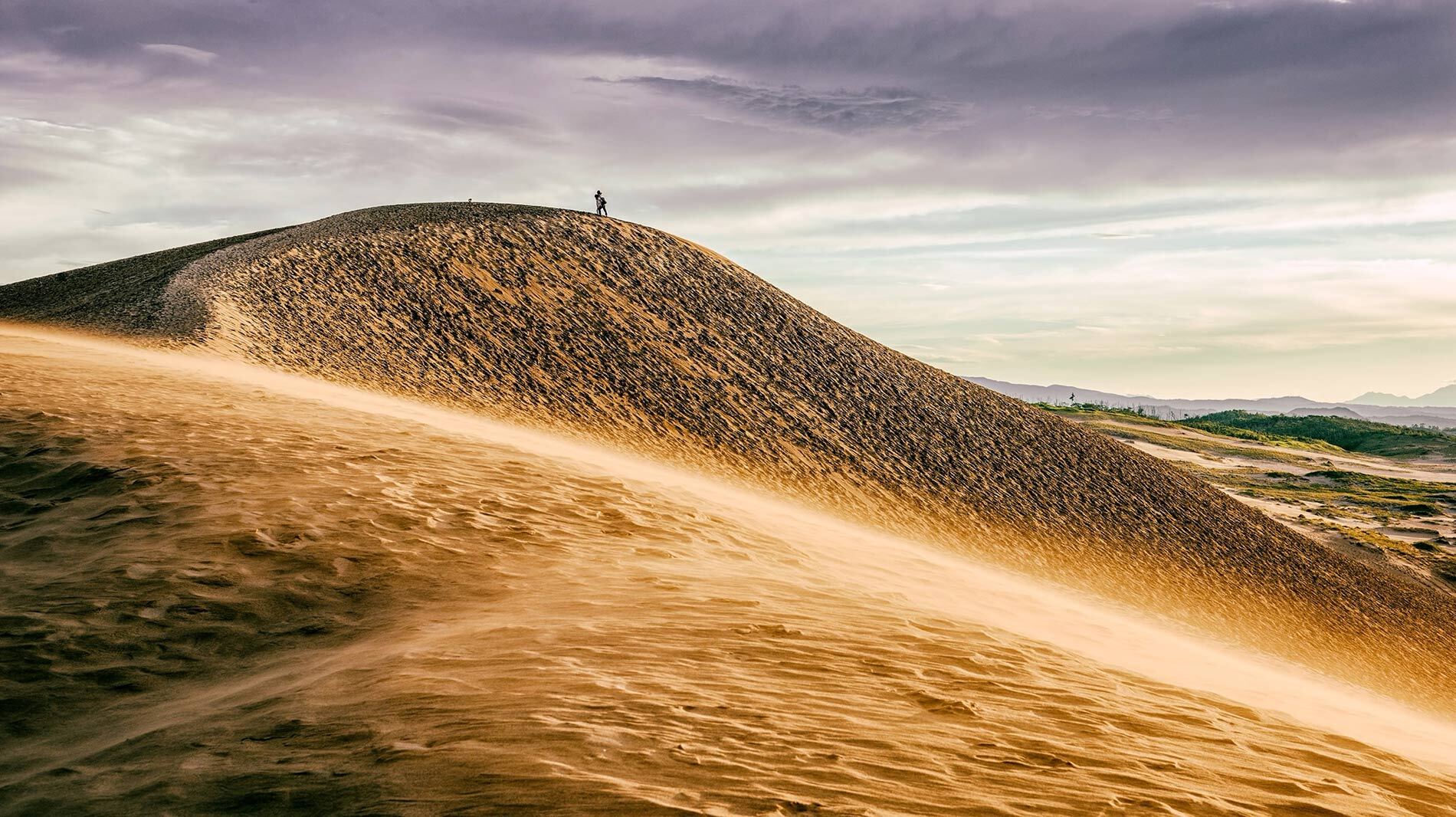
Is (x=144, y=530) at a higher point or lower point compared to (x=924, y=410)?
lower

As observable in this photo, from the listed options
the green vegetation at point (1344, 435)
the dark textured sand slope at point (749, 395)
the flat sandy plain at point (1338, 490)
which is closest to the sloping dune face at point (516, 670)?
the dark textured sand slope at point (749, 395)

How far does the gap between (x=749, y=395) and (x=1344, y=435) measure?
14600 centimetres

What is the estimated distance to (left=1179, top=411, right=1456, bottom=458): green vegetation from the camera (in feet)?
390

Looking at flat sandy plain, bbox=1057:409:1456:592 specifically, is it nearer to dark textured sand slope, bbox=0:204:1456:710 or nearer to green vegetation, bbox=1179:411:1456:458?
green vegetation, bbox=1179:411:1456:458

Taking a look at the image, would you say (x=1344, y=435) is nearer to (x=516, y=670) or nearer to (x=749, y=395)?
(x=749, y=395)

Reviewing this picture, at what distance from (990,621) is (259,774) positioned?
7605mm

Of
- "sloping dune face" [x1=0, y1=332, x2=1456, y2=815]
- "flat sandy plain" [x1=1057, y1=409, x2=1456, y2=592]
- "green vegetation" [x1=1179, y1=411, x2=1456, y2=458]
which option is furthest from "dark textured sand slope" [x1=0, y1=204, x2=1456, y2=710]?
"green vegetation" [x1=1179, y1=411, x2=1456, y2=458]

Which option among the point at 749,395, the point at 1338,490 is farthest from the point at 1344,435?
the point at 749,395

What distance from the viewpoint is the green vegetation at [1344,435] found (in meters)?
119

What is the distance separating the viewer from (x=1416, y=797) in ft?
19.2

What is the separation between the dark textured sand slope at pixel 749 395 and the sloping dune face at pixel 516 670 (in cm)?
1012

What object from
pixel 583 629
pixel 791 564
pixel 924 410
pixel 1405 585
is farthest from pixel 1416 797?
pixel 1405 585

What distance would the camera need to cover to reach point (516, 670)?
20.2 ft

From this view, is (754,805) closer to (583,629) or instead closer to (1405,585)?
(583,629)
